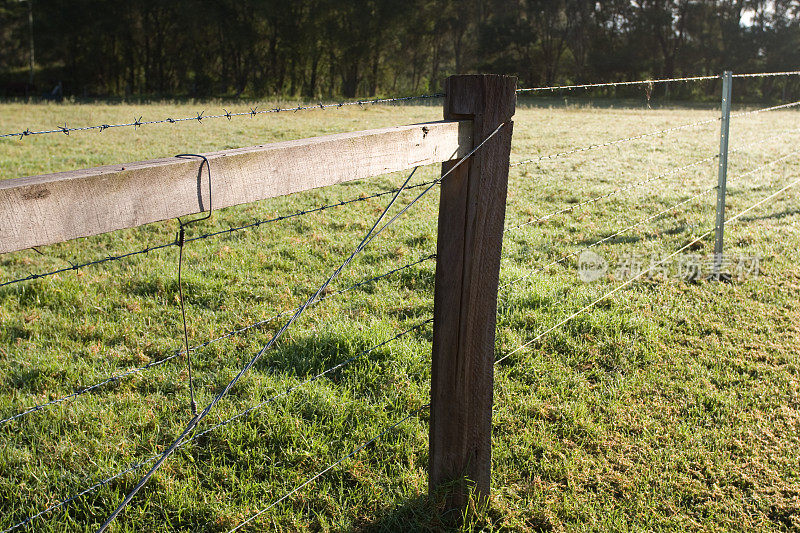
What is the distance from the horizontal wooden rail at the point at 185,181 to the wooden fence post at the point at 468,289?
7.1 inches

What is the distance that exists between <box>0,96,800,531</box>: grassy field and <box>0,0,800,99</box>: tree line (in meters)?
38.4

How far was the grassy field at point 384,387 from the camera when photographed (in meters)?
2.83

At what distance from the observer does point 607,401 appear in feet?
12.0

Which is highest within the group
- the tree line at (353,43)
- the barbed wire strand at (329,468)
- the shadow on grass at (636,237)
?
the tree line at (353,43)

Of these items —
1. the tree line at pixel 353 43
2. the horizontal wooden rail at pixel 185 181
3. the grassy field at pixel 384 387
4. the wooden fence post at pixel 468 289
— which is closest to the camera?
the horizontal wooden rail at pixel 185 181

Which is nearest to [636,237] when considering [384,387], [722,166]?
[722,166]

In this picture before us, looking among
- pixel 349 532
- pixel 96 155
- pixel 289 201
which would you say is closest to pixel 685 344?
pixel 349 532

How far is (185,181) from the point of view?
1.57 m

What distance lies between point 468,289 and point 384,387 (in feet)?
4.67

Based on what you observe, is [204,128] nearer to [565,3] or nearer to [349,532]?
[349,532]

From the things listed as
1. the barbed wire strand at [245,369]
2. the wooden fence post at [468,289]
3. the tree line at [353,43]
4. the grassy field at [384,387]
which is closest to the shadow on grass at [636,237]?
the grassy field at [384,387]

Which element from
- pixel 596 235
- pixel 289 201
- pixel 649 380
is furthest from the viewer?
pixel 289 201

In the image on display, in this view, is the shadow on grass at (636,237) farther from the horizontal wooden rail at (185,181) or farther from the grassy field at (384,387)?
the horizontal wooden rail at (185,181)

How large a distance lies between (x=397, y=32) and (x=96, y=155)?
3814cm
